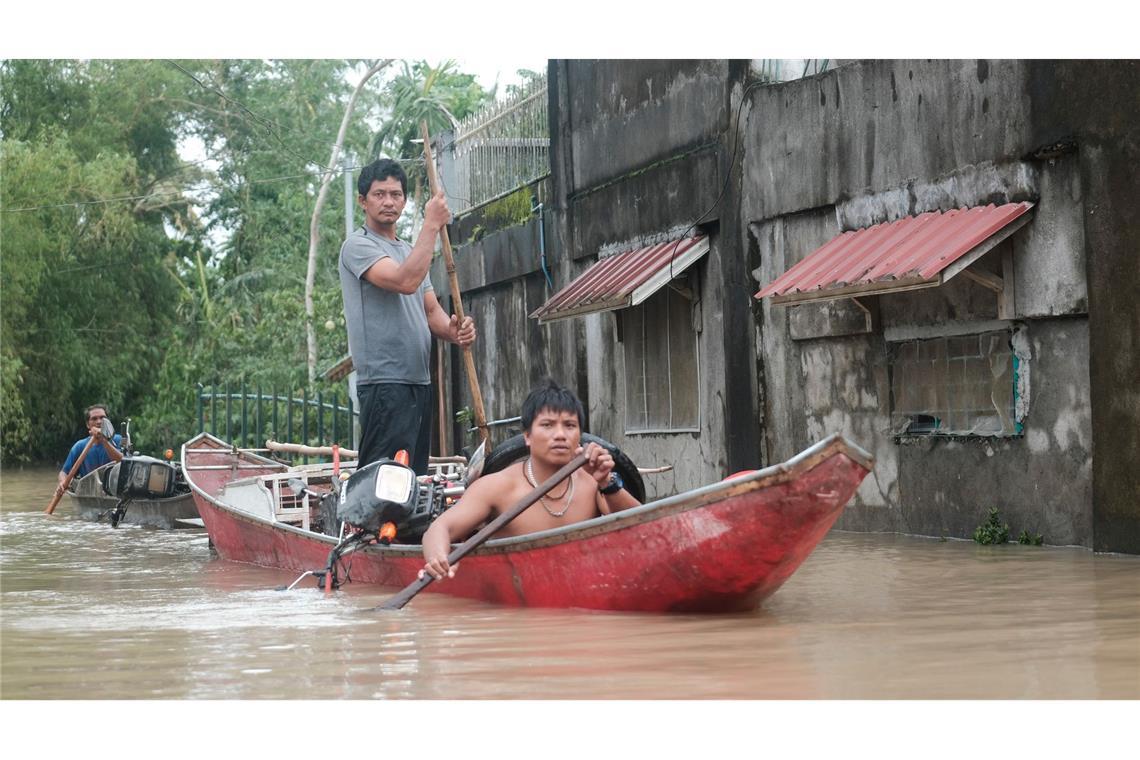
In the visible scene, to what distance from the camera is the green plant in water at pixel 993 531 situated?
903cm

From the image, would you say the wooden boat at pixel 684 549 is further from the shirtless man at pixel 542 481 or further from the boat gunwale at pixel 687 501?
the shirtless man at pixel 542 481

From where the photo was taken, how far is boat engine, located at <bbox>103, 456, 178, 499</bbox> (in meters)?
14.8

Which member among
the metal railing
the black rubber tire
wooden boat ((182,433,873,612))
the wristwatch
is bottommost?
wooden boat ((182,433,873,612))

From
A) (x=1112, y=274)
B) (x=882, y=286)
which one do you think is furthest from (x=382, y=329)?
(x=1112, y=274)

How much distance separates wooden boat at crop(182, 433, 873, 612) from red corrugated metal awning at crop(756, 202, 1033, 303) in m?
3.13

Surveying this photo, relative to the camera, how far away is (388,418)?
7.55m

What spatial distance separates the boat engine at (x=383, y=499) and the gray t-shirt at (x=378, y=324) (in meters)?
0.51

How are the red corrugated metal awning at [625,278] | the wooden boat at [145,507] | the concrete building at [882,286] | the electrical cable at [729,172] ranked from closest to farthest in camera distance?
the concrete building at [882,286], the electrical cable at [729,172], the red corrugated metal awning at [625,278], the wooden boat at [145,507]

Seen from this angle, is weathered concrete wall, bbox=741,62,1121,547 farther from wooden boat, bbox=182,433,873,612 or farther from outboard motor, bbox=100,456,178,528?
outboard motor, bbox=100,456,178,528

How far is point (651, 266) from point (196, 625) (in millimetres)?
6602

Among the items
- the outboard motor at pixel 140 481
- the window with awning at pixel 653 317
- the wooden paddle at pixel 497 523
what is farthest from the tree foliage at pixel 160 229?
the wooden paddle at pixel 497 523

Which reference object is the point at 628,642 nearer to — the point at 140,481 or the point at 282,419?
the point at 140,481

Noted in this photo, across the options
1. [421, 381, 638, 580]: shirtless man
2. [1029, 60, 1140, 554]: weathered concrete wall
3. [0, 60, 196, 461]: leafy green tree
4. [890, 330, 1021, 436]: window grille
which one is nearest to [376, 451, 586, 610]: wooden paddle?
[421, 381, 638, 580]: shirtless man

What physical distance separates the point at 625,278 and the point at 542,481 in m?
6.10
